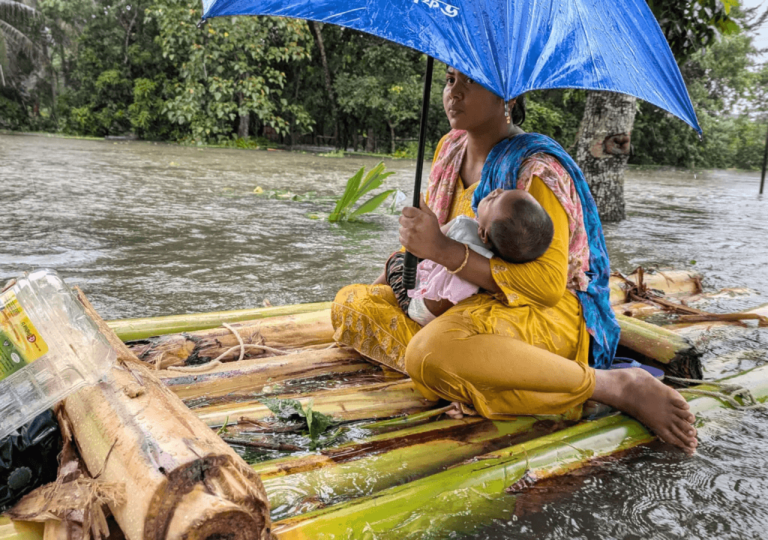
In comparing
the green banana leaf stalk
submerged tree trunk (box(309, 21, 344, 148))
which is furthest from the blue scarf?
submerged tree trunk (box(309, 21, 344, 148))

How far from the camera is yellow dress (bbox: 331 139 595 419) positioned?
6.26 feet

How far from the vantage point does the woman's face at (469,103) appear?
1996 millimetres

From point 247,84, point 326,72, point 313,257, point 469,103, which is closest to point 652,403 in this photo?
point 469,103

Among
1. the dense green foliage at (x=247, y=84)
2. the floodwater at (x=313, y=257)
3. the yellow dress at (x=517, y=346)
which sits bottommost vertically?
the floodwater at (x=313, y=257)

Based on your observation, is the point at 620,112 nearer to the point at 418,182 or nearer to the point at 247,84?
the point at 418,182

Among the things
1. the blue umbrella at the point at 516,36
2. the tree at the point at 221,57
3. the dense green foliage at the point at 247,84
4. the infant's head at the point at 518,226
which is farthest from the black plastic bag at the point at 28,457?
the dense green foliage at the point at 247,84

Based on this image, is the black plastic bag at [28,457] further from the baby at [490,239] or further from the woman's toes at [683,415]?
the woman's toes at [683,415]

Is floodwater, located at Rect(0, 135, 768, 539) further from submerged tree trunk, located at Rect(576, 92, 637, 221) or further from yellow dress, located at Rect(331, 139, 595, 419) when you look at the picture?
submerged tree trunk, located at Rect(576, 92, 637, 221)

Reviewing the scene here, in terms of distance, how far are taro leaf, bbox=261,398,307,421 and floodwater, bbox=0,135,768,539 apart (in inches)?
26.0

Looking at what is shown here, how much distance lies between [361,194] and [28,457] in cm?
474

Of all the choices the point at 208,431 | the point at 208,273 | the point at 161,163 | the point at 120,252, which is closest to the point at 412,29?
the point at 208,431

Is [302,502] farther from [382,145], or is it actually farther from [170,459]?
[382,145]

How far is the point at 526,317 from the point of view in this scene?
200 centimetres

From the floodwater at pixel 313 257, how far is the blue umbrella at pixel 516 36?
1.11m
